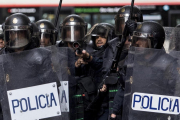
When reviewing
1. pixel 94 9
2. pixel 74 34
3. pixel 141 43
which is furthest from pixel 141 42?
pixel 94 9

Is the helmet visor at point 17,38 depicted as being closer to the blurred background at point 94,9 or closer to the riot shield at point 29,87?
the riot shield at point 29,87

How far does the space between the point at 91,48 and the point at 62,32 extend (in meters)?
0.46

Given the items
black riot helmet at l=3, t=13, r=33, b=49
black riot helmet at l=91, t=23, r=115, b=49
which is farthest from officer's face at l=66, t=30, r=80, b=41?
black riot helmet at l=3, t=13, r=33, b=49

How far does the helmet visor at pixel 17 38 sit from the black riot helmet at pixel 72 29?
1600mm

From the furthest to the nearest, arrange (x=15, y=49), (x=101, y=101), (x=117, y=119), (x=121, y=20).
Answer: (x=121, y=20)
(x=101, y=101)
(x=117, y=119)
(x=15, y=49)

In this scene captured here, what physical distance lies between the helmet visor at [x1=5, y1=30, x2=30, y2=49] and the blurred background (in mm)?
6570

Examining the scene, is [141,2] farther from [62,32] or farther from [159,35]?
[159,35]

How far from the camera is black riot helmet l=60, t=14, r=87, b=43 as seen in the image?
5.66m

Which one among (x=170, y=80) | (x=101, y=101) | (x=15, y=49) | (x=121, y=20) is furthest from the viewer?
(x=121, y=20)

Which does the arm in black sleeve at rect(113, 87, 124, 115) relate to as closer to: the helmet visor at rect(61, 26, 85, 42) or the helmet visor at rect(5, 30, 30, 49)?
the helmet visor at rect(5, 30, 30, 49)

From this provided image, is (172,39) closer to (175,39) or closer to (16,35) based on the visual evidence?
(175,39)

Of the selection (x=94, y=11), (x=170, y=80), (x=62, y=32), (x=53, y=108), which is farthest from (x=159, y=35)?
(x=94, y=11)

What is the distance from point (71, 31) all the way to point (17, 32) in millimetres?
1783

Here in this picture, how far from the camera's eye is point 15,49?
13.0 ft
